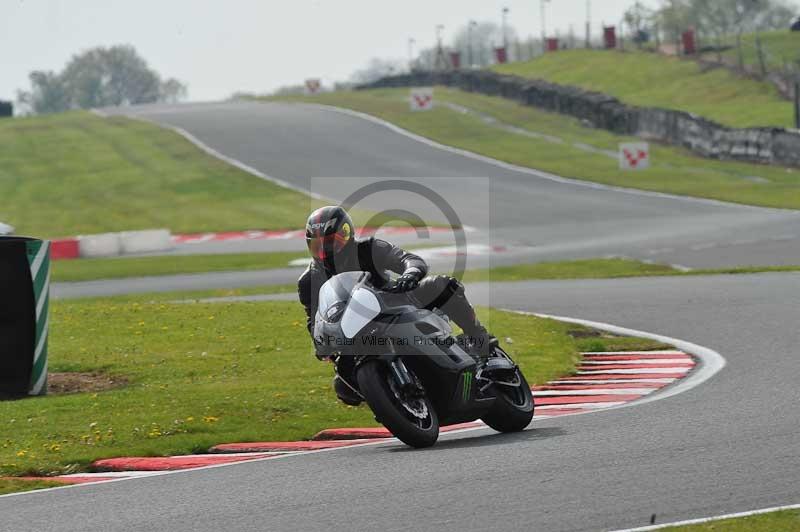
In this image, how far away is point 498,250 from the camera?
103 feet

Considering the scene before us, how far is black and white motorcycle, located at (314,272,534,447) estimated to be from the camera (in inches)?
361

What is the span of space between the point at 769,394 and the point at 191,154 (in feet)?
163

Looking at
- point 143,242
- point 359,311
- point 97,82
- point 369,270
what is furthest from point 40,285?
point 97,82

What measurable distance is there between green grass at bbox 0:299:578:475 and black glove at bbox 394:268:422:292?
1900 mm

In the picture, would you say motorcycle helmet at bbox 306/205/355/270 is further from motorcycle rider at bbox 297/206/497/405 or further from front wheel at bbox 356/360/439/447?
front wheel at bbox 356/360/439/447

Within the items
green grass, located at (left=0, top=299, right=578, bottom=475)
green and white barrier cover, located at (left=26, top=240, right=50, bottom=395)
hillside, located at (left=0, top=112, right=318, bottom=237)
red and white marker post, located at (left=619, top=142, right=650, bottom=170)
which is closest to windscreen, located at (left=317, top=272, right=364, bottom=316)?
green grass, located at (left=0, top=299, right=578, bottom=475)

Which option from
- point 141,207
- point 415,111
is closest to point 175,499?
point 141,207

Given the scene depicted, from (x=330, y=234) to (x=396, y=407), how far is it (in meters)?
1.32

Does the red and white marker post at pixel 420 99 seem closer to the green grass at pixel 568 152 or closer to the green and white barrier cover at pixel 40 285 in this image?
the green grass at pixel 568 152

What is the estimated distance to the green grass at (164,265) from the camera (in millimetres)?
30969

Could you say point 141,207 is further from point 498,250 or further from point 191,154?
point 498,250

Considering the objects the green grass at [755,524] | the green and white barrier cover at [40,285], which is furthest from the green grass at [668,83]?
the green grass at [755,524]

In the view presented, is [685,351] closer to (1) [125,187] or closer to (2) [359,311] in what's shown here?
(2) [359,311]

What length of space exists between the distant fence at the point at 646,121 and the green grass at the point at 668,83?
2.86m
